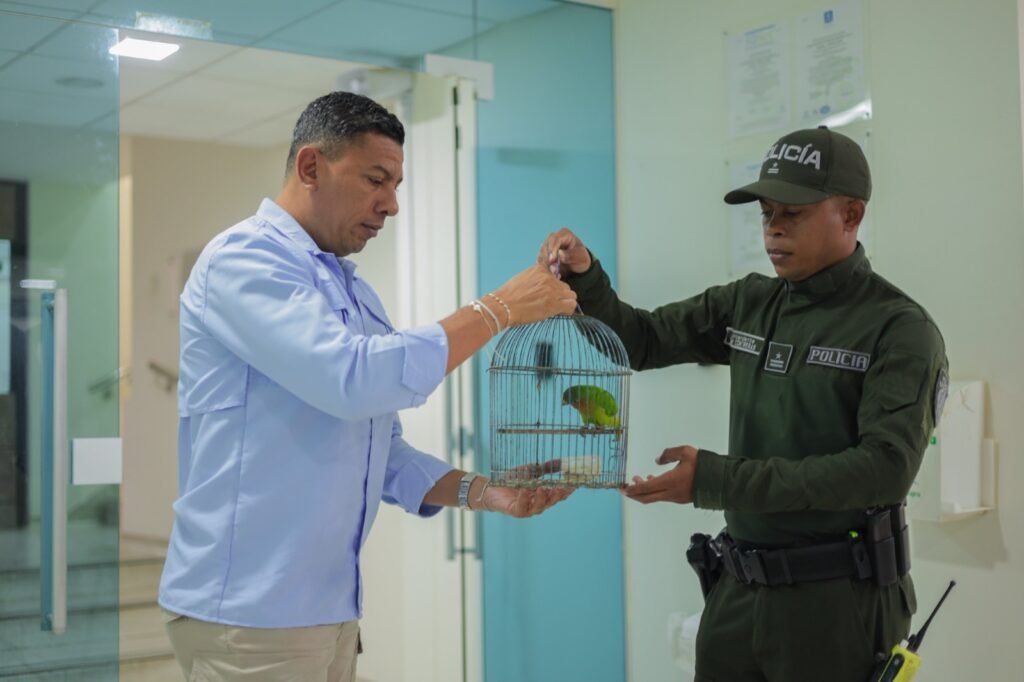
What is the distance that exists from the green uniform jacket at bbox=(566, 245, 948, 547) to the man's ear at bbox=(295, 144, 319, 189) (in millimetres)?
685

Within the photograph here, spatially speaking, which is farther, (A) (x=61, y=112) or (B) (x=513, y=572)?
(B) (x=513, y=572)

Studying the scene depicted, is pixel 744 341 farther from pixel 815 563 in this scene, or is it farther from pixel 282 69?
pixel 282 69

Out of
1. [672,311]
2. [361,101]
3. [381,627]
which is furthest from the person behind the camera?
[381,627]

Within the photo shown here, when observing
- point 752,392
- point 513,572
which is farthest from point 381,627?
point 752,392

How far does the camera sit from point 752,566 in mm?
2191

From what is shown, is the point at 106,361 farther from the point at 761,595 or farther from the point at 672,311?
the point at 761,595

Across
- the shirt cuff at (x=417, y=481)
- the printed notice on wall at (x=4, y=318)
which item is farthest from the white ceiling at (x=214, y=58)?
the shirt cuff at (x=417, y=481)

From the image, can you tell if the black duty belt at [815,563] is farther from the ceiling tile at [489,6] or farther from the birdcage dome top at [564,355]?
the ceiling tile at [489,6]

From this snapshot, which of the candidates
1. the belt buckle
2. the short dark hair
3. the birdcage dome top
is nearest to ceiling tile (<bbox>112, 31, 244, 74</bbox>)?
the birdcage dome top

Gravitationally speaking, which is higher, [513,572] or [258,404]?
[258,404]

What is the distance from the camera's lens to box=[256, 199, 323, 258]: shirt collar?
184cm

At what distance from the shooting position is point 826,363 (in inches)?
85.1

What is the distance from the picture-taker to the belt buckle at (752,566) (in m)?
2.18

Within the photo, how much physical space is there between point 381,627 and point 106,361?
1.17m
